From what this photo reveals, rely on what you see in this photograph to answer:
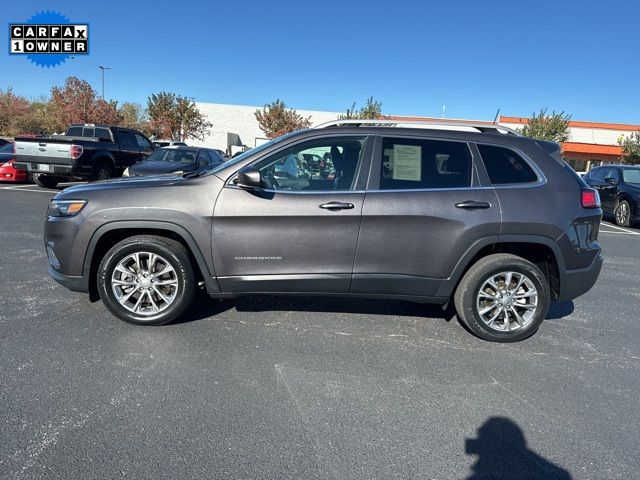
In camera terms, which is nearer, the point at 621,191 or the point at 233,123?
the point at 621,191

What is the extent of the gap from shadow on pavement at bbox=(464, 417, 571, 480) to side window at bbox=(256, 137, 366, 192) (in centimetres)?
214

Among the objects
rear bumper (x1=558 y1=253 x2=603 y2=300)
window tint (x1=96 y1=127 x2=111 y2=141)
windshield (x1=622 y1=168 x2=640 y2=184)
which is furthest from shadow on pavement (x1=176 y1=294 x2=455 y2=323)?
windshield (x1=622 y1=168 x2=640 y2=184)

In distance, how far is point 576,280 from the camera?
3.76 meters

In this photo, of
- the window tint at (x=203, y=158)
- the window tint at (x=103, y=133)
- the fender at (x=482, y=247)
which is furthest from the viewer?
the window tint at (x=103, y=133)

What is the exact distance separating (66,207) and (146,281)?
0.95 meters

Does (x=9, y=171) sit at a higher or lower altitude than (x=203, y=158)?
lower

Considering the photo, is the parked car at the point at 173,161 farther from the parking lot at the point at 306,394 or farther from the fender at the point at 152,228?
the fender at the point at 152,228

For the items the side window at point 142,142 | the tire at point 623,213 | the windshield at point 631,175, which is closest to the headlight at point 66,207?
the side window at point 142,142

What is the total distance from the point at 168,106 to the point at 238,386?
38.6 meters

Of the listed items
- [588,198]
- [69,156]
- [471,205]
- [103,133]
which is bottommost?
[471,205]

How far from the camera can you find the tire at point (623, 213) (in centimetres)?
1167

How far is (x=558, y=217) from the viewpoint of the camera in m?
3.62

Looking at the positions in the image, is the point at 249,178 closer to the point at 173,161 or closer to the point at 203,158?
the point at 173,161

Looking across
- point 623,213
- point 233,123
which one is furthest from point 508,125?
point 623,213
